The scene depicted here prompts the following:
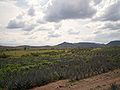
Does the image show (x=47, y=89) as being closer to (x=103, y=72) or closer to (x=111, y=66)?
(x=103, y=72)

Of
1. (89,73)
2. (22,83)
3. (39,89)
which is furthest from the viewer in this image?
(89,73)

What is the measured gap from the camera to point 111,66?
98.0 feet

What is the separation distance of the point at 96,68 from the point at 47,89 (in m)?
7.83

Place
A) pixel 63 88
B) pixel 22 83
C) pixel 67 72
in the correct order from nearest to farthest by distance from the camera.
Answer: pixel 63 88 < pixel 22 83 < pixel 67 72

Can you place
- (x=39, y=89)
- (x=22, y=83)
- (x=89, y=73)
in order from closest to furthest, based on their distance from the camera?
(x=39, y=89) < (x=22, y=83) < (x=89, y=73)

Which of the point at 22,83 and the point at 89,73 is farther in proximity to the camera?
the point at 89,73

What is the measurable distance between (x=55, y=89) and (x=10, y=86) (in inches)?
207

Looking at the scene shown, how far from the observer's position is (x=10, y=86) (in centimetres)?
2473

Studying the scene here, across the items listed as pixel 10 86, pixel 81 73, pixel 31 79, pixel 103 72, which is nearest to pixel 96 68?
pixel 103 72

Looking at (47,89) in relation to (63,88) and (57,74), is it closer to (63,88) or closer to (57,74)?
(63,88)

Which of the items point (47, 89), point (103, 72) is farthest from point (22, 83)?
point (103, 72)

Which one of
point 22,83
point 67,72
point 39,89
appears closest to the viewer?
point 39,89

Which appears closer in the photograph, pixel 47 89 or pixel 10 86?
pixel 47 89

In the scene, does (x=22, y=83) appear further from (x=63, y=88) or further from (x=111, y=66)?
(x=111, y=66)
